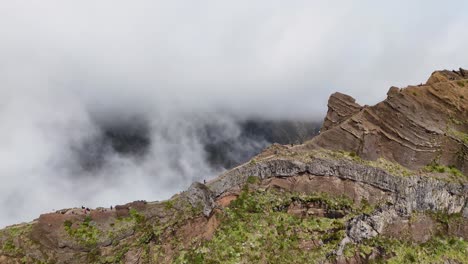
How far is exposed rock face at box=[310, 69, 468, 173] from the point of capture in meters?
69.2

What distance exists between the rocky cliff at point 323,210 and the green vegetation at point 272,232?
14 cm

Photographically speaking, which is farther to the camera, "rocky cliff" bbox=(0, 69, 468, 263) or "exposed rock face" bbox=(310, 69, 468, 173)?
"exposed rock face" bbox=(310, 69, 468, 173)

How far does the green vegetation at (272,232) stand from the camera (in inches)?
2328

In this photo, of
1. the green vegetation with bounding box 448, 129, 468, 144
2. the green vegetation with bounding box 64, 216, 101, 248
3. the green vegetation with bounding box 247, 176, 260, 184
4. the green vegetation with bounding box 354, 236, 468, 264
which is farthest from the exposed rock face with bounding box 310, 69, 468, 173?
the green vegetation with bounding box 64, 216, 101, 248

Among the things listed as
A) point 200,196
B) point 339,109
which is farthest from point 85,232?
point 339,109

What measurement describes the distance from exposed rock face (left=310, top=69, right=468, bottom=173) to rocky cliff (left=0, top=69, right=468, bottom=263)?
0.16 m

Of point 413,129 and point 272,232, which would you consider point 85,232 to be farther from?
point 413,129

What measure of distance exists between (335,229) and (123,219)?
3033cm

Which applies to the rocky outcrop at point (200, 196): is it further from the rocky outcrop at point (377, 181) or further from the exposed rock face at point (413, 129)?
the exposed rock face at point (413, 129)

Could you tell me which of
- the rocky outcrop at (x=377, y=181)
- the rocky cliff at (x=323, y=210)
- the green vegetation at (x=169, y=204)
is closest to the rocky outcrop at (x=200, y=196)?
the rocky cliff at (x=323, y=210)

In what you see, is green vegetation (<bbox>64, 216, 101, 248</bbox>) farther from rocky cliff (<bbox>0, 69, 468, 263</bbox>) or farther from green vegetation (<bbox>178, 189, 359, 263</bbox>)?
green vegetation (<bbox>178, 189, 359, 263</bbox>)

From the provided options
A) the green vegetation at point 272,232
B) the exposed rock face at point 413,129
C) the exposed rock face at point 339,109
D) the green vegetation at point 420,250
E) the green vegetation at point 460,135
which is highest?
the exposed rock face at point 339,109

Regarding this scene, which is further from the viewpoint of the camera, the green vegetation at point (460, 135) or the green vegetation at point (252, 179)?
the green vegetation at point (460, 135)

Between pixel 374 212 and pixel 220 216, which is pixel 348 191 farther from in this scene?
pixel 220 216
